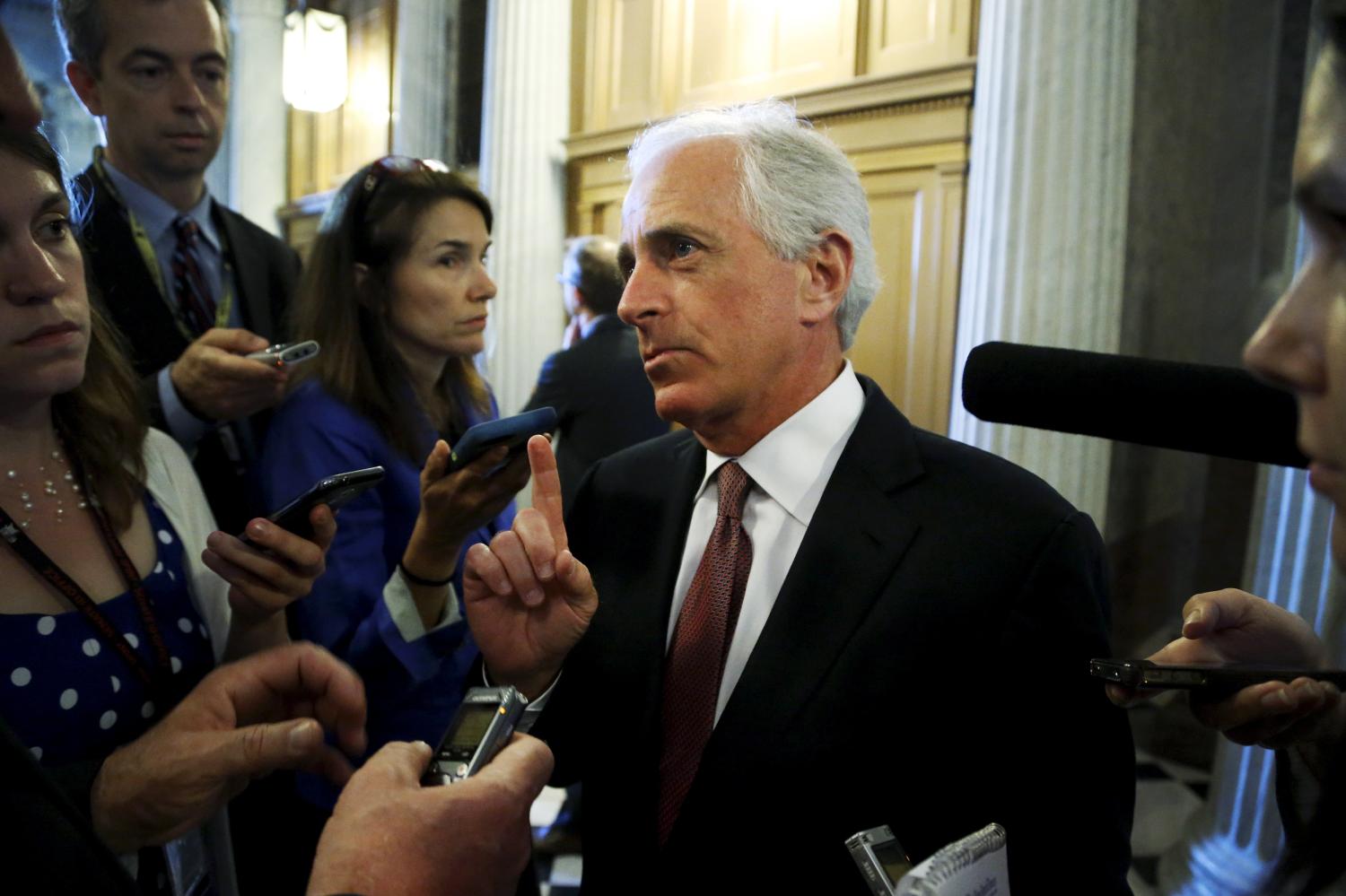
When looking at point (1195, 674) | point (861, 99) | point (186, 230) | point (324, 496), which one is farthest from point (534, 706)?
point (861, 99)

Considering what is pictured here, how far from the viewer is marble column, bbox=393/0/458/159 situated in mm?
2309

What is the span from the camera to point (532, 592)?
1036 millimetres

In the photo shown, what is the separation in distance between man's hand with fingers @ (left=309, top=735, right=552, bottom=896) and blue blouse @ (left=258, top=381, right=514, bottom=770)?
0.67 metres

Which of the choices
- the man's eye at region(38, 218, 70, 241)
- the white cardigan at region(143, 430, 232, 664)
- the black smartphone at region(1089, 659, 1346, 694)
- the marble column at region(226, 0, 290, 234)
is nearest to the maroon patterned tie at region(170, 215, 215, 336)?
the marble column at region(226, 0, 290, 234)

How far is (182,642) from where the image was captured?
1.02 metres

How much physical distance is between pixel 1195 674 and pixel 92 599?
3.38 ft

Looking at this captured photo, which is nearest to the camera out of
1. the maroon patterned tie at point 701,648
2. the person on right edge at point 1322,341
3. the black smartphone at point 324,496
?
the person on right edge at point 1322,341

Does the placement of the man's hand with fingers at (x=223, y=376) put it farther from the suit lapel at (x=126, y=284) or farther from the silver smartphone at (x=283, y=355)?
the suit lapel at (x=126, y=284)

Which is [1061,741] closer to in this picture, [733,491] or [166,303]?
[733,491]

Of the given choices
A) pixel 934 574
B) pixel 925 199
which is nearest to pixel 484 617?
pixel 934 574

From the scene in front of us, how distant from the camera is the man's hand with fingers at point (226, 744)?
2.63 feet

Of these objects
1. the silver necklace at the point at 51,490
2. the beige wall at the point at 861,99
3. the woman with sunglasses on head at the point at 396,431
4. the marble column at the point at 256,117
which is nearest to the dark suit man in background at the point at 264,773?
the silver necklace at the point at 51,490

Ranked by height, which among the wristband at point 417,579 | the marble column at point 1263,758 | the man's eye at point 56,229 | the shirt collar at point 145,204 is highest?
the shirt collar at point 145,204

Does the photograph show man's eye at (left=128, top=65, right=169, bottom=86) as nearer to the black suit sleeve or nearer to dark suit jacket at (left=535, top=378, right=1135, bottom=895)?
dark suit jacket at (left=535, top=378, right=1135, bottom=895)
